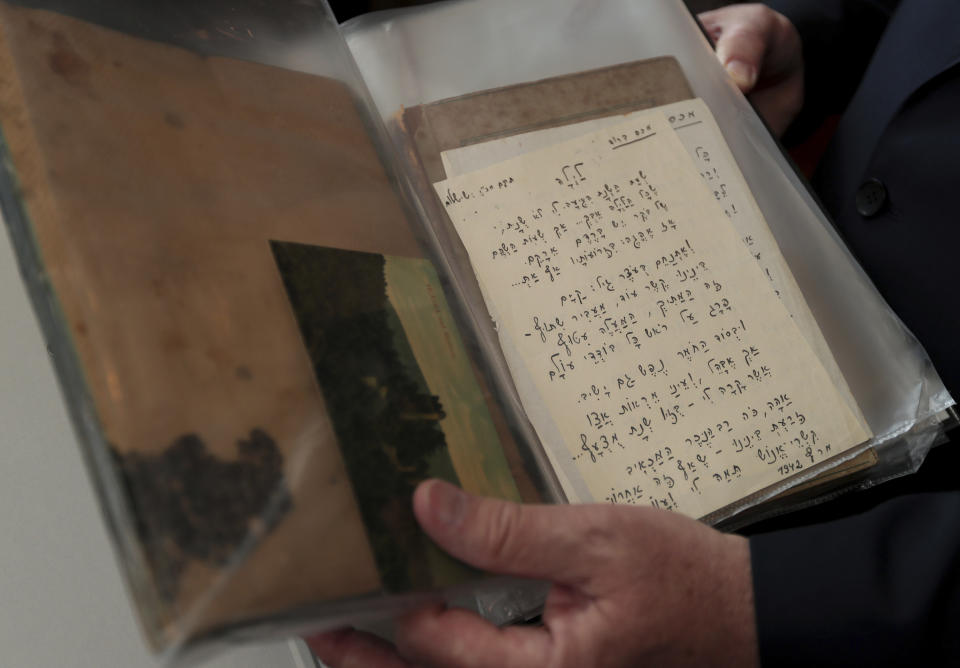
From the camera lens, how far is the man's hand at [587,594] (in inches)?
12.9

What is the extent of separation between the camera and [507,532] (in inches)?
13.0

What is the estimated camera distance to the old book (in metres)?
0.26

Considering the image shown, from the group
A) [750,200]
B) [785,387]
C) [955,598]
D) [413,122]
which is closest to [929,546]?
[955,598]

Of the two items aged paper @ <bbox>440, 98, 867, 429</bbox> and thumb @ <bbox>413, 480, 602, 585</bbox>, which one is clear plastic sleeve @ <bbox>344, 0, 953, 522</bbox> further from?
thumb @ <bbox>413, 480, 602, 585</bbox>

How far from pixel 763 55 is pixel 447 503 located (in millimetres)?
640

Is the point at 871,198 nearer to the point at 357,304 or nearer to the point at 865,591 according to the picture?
the point at 865,591

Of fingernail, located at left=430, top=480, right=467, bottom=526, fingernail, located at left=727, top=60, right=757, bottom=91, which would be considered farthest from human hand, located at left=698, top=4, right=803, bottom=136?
fingernail, located at left=430, top=480, right=467, bottom=526

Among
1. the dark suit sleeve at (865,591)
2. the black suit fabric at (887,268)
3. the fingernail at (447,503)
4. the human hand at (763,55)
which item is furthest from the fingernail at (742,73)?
the fingernail at (447,503)

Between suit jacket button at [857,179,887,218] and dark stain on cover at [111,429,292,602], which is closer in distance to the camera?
dark stain on cover at [111,429,292,602]

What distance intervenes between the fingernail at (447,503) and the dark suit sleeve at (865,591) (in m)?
0.20

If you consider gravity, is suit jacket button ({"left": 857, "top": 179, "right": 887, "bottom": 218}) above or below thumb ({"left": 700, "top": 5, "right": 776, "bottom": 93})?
below

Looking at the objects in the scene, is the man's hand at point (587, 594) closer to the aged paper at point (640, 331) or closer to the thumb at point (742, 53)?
the aged paper at point (640, 331)

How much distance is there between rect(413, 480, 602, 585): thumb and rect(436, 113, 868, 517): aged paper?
9cm

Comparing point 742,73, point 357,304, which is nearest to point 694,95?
point 742,73
